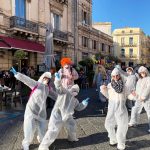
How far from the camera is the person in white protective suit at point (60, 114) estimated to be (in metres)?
5.36

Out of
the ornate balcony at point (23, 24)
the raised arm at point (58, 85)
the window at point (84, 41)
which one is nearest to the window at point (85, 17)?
the window at point (84, 41)

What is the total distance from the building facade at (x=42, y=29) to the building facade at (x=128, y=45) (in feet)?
91.4

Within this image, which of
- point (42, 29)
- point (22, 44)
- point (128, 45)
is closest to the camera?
point (22, 44)

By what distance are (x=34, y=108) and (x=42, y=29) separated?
60.1 feet

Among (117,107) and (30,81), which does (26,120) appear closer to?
(30,81)

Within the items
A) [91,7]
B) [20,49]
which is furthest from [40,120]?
[91,7]

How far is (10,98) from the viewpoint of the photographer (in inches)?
446

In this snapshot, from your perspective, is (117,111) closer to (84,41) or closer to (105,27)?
(84,41)

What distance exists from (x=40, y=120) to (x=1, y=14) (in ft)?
47.1

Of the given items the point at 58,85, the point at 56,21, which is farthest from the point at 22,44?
the point at 58,85

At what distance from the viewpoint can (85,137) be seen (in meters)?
6.44

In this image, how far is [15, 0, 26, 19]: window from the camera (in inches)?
814

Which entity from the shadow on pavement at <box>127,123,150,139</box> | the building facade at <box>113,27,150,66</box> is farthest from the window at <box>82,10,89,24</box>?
the building facade at <box>113,27,150,66</box>

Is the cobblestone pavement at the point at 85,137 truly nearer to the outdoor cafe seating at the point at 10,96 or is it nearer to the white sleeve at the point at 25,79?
the white sleeve at the point at 25,79
